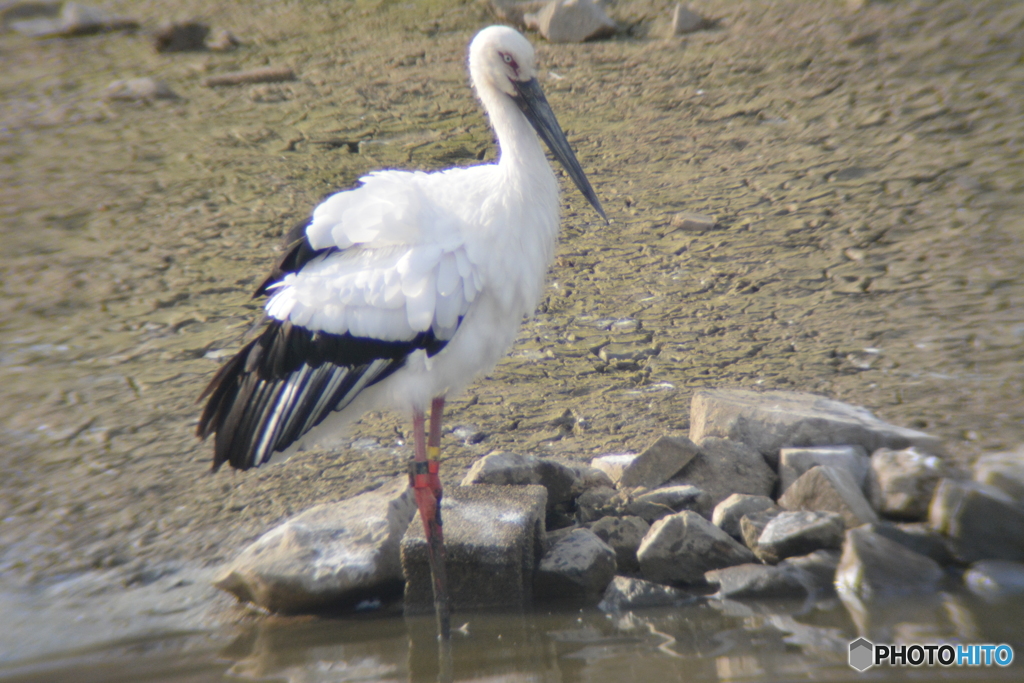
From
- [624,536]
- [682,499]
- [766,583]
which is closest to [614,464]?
[682,499]

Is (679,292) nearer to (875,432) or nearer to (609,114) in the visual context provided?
(875,432)

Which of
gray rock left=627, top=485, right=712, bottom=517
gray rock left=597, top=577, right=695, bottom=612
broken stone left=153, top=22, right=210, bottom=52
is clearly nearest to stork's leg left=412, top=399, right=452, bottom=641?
gray rock left=597, top=577, right=695, bottom=612

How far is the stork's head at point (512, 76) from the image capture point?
10.9ft

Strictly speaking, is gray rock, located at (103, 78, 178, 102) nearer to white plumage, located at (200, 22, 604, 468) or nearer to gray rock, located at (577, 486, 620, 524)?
white plumage, located at (200, 22, 604, 468)

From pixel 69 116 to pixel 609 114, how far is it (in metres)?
5.10

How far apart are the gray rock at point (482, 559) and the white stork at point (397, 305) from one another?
0.15 meters

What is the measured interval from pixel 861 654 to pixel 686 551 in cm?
74

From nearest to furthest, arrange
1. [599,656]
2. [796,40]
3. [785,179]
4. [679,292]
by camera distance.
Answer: [599,656], [679,292], [785,179], [796,40]

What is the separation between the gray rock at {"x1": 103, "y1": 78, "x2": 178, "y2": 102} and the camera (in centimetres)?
858

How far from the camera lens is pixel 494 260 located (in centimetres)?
306

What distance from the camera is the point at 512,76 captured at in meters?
3.37

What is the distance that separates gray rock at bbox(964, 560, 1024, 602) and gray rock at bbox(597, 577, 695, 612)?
0.87m

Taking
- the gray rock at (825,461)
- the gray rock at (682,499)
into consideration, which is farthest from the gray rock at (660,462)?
the gray rock at (825,461)

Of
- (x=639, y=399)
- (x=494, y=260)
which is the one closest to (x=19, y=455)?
(x=494, y=260)
